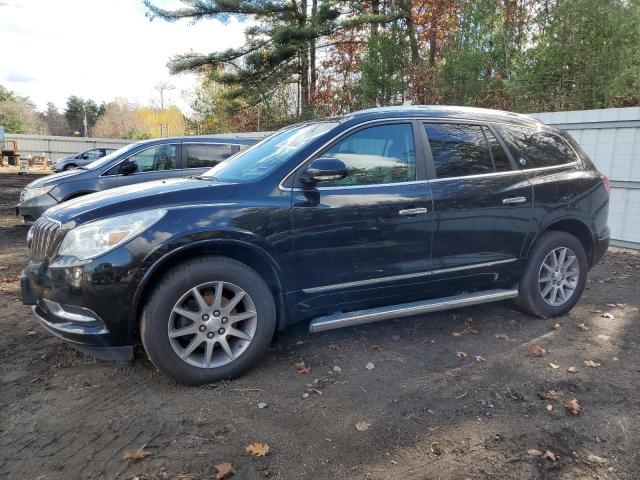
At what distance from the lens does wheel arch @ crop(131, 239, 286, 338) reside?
3.14 m

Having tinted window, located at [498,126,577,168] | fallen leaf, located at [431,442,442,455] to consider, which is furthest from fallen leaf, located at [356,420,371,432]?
tinted window, located at [498,126,577,168]

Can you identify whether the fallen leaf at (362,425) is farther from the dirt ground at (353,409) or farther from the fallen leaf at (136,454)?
the fallen leaf at (136,454)

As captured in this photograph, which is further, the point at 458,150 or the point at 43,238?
the point at 458,150

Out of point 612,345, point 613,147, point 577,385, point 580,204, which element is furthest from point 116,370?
point 613,147

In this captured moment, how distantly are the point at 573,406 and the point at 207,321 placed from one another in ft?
8.02

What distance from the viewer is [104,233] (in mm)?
3127

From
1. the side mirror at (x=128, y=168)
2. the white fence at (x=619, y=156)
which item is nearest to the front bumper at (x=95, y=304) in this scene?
the side mirror at (x=128, y=168)

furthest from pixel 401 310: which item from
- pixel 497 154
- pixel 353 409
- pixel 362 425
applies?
pixel 497 154

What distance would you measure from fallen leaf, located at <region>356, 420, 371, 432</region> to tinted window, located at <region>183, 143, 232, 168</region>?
245 inches

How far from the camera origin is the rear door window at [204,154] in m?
8.31

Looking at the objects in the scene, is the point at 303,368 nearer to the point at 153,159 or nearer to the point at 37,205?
the point at 153,159

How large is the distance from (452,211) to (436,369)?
1.28 m

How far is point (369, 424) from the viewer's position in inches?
114

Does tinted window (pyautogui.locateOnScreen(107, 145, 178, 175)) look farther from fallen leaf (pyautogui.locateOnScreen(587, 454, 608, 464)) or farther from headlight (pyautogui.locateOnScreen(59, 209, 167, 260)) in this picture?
fallen leaf (pyautogui.locateOnScreen(587, 454, 608, 464))
